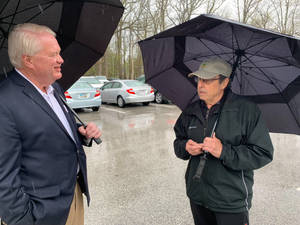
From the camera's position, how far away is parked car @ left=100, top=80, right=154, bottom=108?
11953 millimetres

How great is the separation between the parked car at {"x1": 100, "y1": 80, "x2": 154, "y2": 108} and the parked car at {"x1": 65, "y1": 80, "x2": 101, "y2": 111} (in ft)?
4.75

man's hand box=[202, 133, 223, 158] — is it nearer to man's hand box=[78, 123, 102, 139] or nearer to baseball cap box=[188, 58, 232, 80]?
baseball cap box=[188, 58, 232, 80]

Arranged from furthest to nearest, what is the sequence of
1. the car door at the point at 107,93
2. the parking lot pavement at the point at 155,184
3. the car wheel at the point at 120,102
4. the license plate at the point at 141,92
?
the car door at the point at 107,93 → the car wheel at the point at 120,102 → the license plate at the point at 141,92 → the parking lot pavement at the point at 155,184

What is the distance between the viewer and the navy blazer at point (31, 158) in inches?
50.4

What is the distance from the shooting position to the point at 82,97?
35.1 ft

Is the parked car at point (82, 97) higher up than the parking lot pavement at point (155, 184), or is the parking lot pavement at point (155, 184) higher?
the parking lot pavement at point (155, 184)

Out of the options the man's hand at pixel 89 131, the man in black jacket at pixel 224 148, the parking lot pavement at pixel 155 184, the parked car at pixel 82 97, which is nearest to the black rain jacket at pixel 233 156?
the man in black jacket at pixel 224 148

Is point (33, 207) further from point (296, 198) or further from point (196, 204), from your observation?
point (296, 198)

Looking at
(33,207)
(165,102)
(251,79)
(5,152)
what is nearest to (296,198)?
(251,79)

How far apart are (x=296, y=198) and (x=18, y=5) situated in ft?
12.9

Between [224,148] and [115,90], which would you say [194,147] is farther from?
[115,90]

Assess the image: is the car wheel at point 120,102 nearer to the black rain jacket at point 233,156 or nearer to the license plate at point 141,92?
the license plate at point 141,92

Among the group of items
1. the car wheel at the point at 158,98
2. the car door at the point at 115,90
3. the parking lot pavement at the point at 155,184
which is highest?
the parking lot pavement at the point at 155,184

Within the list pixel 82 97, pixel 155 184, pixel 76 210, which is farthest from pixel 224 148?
pixel 82 97
